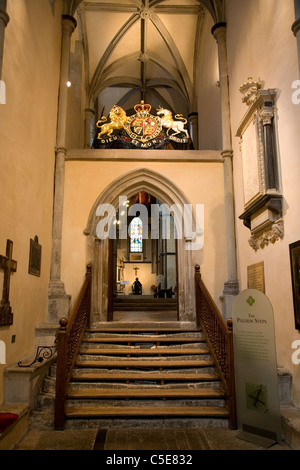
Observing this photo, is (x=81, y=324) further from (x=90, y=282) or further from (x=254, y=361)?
(x=254, y=361)

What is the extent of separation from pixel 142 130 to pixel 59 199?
237cm

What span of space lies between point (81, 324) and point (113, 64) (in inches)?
351

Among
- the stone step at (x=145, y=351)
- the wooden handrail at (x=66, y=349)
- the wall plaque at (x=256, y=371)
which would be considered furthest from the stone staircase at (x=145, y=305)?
the wall plaque at (x=256, y=371)

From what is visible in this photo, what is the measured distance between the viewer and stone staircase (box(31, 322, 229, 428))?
4.60 meters

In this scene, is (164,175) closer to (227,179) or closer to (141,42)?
(227,179)

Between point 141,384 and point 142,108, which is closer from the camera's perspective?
point 141,384

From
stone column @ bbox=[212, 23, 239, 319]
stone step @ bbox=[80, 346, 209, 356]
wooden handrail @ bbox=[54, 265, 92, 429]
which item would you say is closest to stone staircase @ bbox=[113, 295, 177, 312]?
stone column @ bbox=[212, 23, 239, 319]

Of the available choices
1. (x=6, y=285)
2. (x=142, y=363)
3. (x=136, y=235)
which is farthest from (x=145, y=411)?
(x=136, y=235)

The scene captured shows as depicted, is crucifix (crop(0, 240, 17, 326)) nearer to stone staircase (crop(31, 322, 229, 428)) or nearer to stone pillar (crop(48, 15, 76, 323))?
stone staircase (crop(31, 322, 229, 428))

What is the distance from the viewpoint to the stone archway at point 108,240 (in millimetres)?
7379

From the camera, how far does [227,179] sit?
300 inches

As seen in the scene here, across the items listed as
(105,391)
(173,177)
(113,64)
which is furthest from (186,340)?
(113,64)

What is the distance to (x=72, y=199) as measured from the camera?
763 cm

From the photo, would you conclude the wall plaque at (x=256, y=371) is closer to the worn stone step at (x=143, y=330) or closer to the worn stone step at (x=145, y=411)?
the worn stone step at (x=145, y=411)
